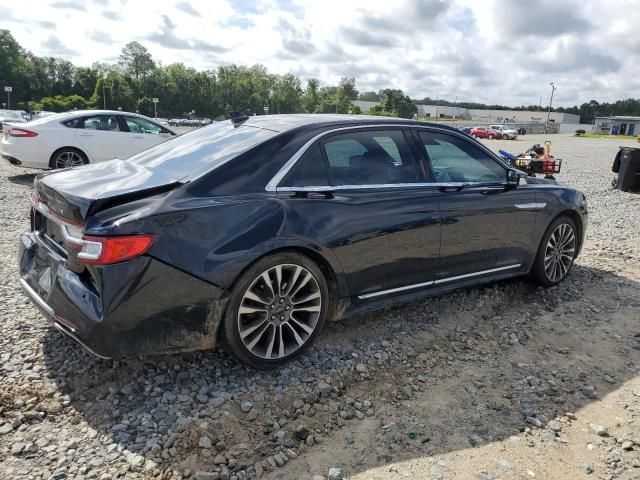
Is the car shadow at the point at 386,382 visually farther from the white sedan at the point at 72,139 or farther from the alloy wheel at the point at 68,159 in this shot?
the alloy wheel at the point at 68,159

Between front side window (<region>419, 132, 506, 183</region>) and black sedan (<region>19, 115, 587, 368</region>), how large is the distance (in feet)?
0.04

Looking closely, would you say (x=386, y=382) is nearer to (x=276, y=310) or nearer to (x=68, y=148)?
(x=276, y=310)

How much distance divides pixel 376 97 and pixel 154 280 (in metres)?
154

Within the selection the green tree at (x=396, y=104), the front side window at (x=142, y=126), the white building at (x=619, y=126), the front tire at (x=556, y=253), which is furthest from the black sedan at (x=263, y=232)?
the white building at (x=619, y=126)

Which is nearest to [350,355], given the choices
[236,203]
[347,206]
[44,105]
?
[347,206]

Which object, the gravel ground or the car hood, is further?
the car hood

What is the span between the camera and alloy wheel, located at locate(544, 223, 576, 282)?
4.97 m

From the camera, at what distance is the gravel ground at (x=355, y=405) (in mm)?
2559

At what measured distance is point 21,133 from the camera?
1002 centimetres

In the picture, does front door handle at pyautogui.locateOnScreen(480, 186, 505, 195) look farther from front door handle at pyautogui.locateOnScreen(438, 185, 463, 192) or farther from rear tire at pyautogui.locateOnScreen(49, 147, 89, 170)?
rear tire at pyautogui.locateOnScreen(49, 147, 89, 170)

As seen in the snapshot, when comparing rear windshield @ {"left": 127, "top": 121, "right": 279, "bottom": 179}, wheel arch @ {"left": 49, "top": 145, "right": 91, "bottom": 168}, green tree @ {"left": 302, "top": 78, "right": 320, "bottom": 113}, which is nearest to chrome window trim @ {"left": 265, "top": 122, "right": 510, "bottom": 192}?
rear windshield @ {"left": 127, "top": 121, "right": 279, "bottom": 179}

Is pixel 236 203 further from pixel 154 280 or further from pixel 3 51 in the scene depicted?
pixel 3 51

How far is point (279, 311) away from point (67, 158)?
8.80m

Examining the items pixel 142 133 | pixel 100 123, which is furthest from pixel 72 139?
pixel 142 133
